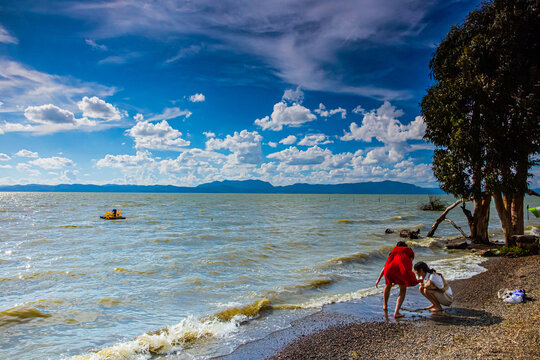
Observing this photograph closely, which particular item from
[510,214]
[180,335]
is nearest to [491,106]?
[510,214]

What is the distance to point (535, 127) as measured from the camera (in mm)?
14086

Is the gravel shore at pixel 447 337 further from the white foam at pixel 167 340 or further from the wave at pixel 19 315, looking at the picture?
the wave at pixel 19 315

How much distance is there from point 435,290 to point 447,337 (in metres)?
2.06

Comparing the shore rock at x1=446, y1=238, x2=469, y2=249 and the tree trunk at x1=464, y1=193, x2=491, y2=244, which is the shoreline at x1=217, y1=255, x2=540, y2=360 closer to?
the tree trunk at x1=464, y1=193, x2=491, y2=244

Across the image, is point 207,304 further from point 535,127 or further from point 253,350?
point 535,127

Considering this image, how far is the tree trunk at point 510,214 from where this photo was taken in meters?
16.2

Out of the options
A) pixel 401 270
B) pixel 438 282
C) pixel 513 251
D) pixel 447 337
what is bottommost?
pixel 447 337

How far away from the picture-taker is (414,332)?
23.5ft

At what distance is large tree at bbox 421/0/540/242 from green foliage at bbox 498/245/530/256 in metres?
0.79

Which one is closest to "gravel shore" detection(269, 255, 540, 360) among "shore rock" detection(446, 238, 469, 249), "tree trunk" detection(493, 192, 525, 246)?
"tree trunk" detection(493, 192, 525, 246)

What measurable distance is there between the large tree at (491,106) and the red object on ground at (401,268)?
33.1 feet

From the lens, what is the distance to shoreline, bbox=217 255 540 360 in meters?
5.99

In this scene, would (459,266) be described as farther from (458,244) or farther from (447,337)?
(447,337)

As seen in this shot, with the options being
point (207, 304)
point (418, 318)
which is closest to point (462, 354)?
point (418, 318)
